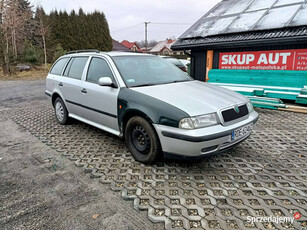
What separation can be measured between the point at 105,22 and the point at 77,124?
26700 millimetres

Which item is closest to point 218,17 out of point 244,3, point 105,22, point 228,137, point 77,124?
point 244,3

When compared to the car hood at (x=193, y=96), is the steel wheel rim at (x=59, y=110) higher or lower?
lower

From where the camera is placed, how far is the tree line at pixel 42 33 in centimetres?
1672

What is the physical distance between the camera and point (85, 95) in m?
4.12

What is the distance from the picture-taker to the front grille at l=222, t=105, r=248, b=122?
2939 millimetres

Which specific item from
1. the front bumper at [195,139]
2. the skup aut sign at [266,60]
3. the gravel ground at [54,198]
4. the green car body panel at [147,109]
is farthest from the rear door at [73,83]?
the skup aut sign at [266,60]

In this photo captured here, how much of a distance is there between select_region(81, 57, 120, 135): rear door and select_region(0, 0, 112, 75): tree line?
15.9 metres

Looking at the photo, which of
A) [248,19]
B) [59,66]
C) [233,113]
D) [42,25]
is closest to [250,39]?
[248,19]

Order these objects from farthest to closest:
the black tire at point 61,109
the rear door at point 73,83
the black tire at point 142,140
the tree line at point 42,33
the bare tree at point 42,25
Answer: the bare tree at point 42,25
the tree line at point 42,33
the black tire at point 61,109
the rear door at point 73,83
the black tire at point 142,140

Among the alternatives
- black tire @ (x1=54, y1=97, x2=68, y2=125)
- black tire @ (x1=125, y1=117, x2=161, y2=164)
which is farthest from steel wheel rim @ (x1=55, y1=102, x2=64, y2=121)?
black tire @ (x1=125, y1=117, x2=161, y2=164)

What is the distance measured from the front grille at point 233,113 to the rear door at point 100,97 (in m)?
1.63

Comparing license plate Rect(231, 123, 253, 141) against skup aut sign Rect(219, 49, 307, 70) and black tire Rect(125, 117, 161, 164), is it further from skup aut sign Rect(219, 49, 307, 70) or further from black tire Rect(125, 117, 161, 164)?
skup aut sign Rect(219, 49, 307, 70)

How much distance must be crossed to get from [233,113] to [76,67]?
3249 mm

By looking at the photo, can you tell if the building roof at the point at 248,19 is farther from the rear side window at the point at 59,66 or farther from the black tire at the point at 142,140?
the black tire at the point at 142,140
